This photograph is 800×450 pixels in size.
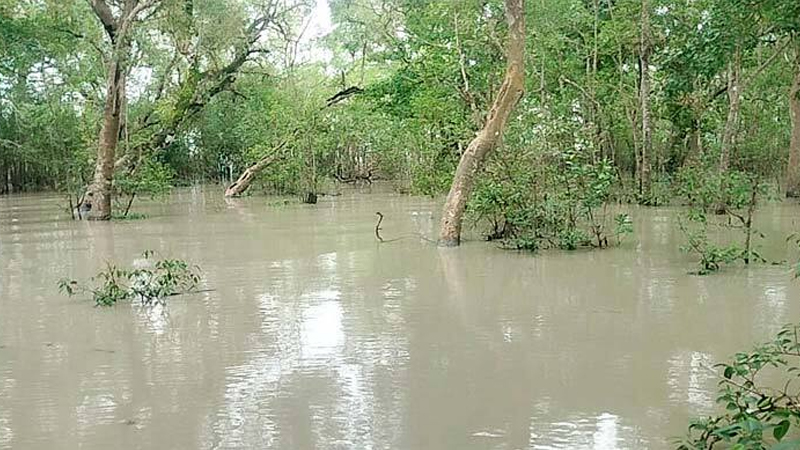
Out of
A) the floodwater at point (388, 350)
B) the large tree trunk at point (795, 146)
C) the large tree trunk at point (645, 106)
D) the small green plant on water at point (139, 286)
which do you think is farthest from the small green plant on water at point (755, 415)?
the large tree trunk at point (795, 146)

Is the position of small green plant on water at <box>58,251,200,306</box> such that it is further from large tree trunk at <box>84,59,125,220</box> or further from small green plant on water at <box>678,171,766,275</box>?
large tree trunk at <box>84,59,125,220</box>

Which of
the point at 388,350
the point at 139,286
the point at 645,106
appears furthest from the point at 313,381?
the point at 645,106

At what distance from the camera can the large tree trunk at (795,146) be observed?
1682 centimetres

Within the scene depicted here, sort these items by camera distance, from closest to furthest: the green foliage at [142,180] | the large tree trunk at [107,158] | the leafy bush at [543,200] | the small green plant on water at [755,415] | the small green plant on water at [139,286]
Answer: the small green plant on water at [755,415]
the small green plant on water at [139,286]
the leafy bush at [543,200]
the large tree trunk at [107,158]
the green foliage at [142,180]

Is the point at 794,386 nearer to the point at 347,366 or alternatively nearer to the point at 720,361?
the point at 720,361

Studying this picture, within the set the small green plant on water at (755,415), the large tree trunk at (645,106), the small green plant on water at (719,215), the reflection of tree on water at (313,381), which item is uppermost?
the large tree trunk at (645,106)

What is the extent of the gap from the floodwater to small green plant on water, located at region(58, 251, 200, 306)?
17 cm

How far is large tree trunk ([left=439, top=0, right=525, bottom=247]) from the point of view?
1086cm

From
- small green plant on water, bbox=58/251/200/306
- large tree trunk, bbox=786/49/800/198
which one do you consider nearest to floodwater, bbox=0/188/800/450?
small green plant on water, bbox=58/251/200/306

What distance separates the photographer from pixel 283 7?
73.4 feet

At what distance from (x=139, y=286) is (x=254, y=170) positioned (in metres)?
15.9

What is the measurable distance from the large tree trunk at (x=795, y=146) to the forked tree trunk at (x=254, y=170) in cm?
1189

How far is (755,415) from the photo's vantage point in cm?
334

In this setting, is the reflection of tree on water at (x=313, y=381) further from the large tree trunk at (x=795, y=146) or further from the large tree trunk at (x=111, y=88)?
the large tree trunk at (x=795, y=146)
